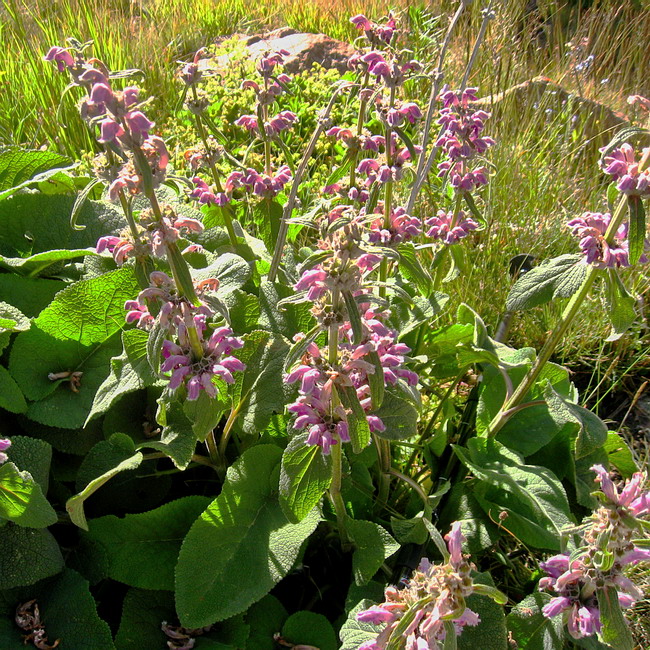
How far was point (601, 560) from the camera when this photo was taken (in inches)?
48.6

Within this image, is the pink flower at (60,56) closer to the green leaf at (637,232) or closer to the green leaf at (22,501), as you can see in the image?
the green leaf at (22,501)

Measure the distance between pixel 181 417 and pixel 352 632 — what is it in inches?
27.1

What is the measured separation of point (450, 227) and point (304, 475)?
104 centimetres

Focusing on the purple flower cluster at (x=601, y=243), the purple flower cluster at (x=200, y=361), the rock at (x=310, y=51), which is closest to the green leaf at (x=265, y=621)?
the purple flower cluster at (x=200, y=361)

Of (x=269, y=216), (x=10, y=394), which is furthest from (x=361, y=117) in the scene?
(x=10, y=394)

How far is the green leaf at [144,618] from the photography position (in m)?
1.63

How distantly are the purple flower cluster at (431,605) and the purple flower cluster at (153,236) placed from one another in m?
0.71

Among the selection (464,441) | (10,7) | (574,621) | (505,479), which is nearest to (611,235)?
(505,479)

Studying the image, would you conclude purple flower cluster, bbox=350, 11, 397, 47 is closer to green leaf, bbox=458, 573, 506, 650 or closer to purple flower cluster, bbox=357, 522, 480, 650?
purple flower cluster, bbox=357, 522, 480, 650

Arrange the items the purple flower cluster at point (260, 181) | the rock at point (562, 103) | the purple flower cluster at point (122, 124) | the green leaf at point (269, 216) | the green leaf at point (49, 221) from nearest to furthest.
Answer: the purple flower cluster at point (122, 124) → the purple flower cluster at point (260, 181) → the green leaf at point (269, 216) → the green leaf at point (49, 221) → the rock at point (562, 103)

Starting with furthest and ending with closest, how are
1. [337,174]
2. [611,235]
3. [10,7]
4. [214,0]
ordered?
[214,0] → [10,7] → [337,174] → [611,235]

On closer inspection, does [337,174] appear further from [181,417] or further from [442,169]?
[181,417]

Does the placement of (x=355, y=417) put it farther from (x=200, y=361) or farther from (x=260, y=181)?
(x=260, y=181)

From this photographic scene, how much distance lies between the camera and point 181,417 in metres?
1.76
